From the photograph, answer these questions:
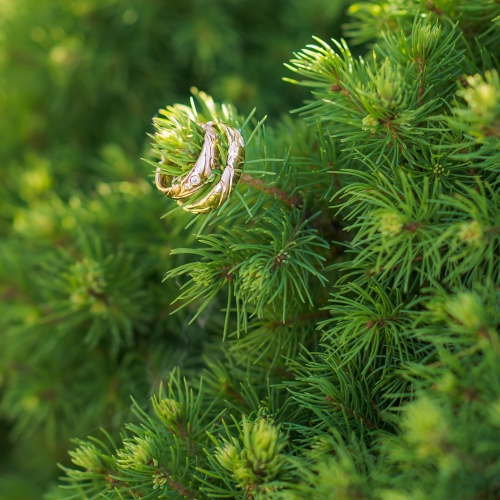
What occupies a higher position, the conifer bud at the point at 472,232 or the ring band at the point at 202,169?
the ring band at the point at 202,169

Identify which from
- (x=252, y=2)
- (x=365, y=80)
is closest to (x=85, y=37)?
(x=252, y=2)

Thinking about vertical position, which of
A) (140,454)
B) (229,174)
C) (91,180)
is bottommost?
(140,454)

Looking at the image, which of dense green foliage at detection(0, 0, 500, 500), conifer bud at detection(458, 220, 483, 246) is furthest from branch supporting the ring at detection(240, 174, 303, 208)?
conifer bud at detection(458, 220, 483, 246)

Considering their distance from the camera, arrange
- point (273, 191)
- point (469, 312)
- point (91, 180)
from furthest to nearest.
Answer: point (91, 180)
point (273, 191)
point (469, 312)

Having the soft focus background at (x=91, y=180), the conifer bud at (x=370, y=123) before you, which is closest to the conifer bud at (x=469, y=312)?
the conifer bud at (x=370, y=123)

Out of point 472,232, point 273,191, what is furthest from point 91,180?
point 472,232

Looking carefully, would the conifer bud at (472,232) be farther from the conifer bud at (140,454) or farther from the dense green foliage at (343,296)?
the conifer bud at (140,454)

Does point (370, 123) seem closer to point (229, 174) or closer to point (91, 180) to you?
point (229, 174)
